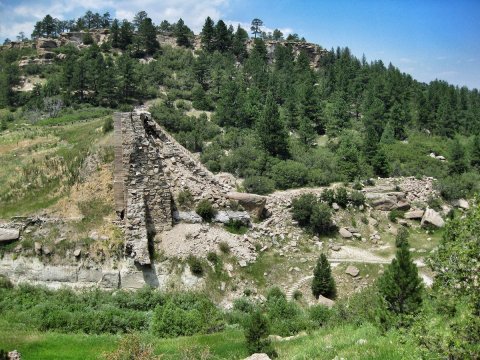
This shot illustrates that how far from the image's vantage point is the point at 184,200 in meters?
27.4

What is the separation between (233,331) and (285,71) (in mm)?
81993

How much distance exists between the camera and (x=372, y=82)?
8800 centimetres

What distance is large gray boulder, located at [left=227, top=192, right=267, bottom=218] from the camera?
97.9ft

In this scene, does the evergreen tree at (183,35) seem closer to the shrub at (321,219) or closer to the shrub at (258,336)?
the shrub at (321,219)

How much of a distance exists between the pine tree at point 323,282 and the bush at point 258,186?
15543 millimetres

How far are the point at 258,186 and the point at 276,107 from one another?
17.5m

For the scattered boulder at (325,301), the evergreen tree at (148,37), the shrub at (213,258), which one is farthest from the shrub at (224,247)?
the evergreen tree at (148,37)

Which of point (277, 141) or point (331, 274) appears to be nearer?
point (331, 274)

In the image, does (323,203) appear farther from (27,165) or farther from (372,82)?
(372,82)

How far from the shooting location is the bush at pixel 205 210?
27.0 m

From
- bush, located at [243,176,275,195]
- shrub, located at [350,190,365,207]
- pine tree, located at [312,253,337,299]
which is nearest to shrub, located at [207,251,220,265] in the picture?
pine tree, located at [312,253,337,299]

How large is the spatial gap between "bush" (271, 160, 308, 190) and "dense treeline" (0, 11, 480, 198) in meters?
0.10

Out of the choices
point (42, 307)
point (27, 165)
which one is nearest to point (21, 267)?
point (42, 307)

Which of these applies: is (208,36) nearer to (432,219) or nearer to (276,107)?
(276,107)
